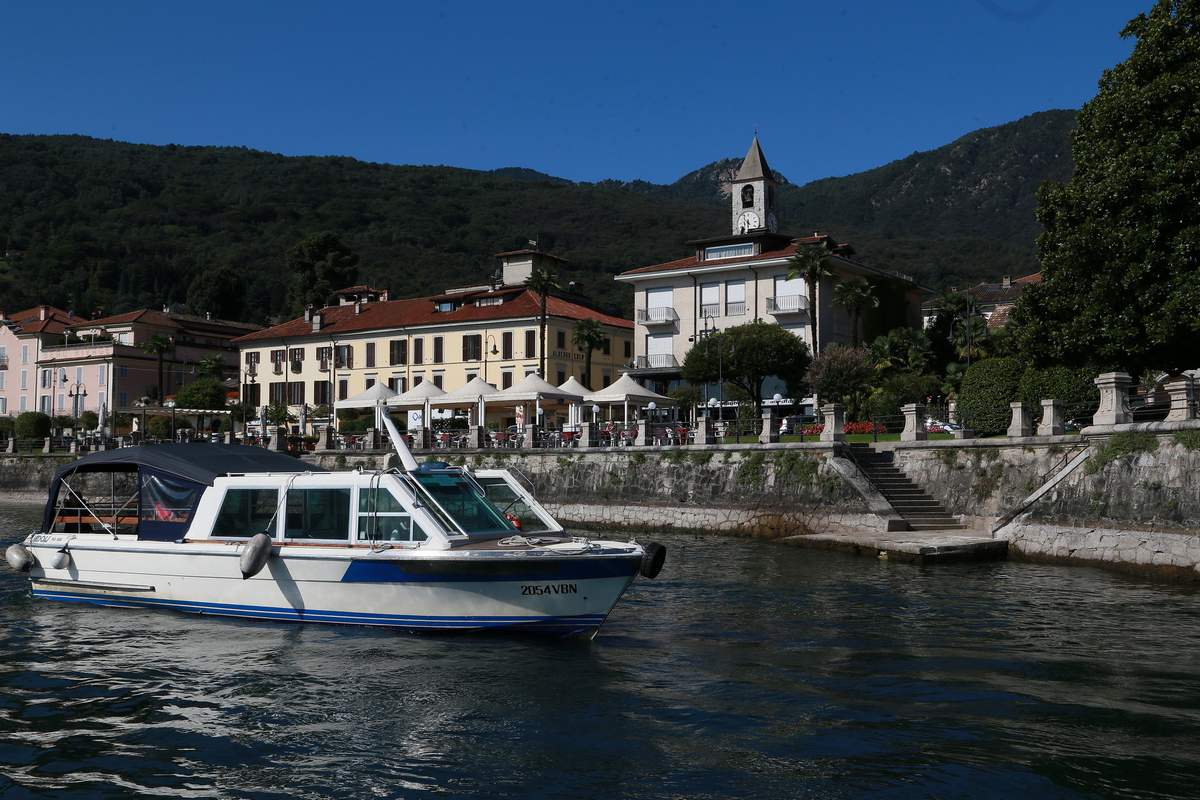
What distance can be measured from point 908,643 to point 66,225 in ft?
591

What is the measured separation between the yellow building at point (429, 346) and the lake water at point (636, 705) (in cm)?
4748

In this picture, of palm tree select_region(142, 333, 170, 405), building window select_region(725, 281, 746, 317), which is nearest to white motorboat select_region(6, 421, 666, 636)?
building window select_region(725, 281, 746, 317)

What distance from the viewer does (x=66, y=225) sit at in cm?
16575

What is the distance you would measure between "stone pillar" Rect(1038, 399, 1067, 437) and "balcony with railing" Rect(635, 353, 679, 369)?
3309cm

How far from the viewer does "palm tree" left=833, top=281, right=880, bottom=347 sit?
2181 inches

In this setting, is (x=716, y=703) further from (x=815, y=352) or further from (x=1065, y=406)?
(x=815, y=352)

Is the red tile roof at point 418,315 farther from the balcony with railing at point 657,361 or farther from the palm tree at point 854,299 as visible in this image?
the palm tree at point 854,299

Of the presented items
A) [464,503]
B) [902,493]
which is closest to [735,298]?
[902,493]

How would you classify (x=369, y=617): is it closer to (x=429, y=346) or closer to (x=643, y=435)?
(x=643, y=435)


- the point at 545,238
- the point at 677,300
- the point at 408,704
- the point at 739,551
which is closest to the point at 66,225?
the point at 545,238

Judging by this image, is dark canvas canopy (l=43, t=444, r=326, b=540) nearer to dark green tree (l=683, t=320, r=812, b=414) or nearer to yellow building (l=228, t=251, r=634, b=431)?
dark green tree (l=683, t=320, r=812, b=414)

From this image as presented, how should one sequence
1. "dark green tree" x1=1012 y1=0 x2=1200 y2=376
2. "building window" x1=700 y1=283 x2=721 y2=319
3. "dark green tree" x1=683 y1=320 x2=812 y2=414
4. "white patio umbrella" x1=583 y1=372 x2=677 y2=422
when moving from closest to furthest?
"dark green tree" x1=1012 y1=0 x2=1200 y2=376
"white patio umbrella" x1=583 y1=372 x2=677 y2=422
"dark green tree" x1=683 y1=320 x2=812 y2=414
"building window" x1=700 y1=283 x2=721 y2=319

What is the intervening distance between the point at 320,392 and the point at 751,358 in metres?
35.9

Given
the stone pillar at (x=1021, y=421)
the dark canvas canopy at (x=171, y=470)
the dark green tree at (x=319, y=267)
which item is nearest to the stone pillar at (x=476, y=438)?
the stone pillar at (x=1021, y=421)
